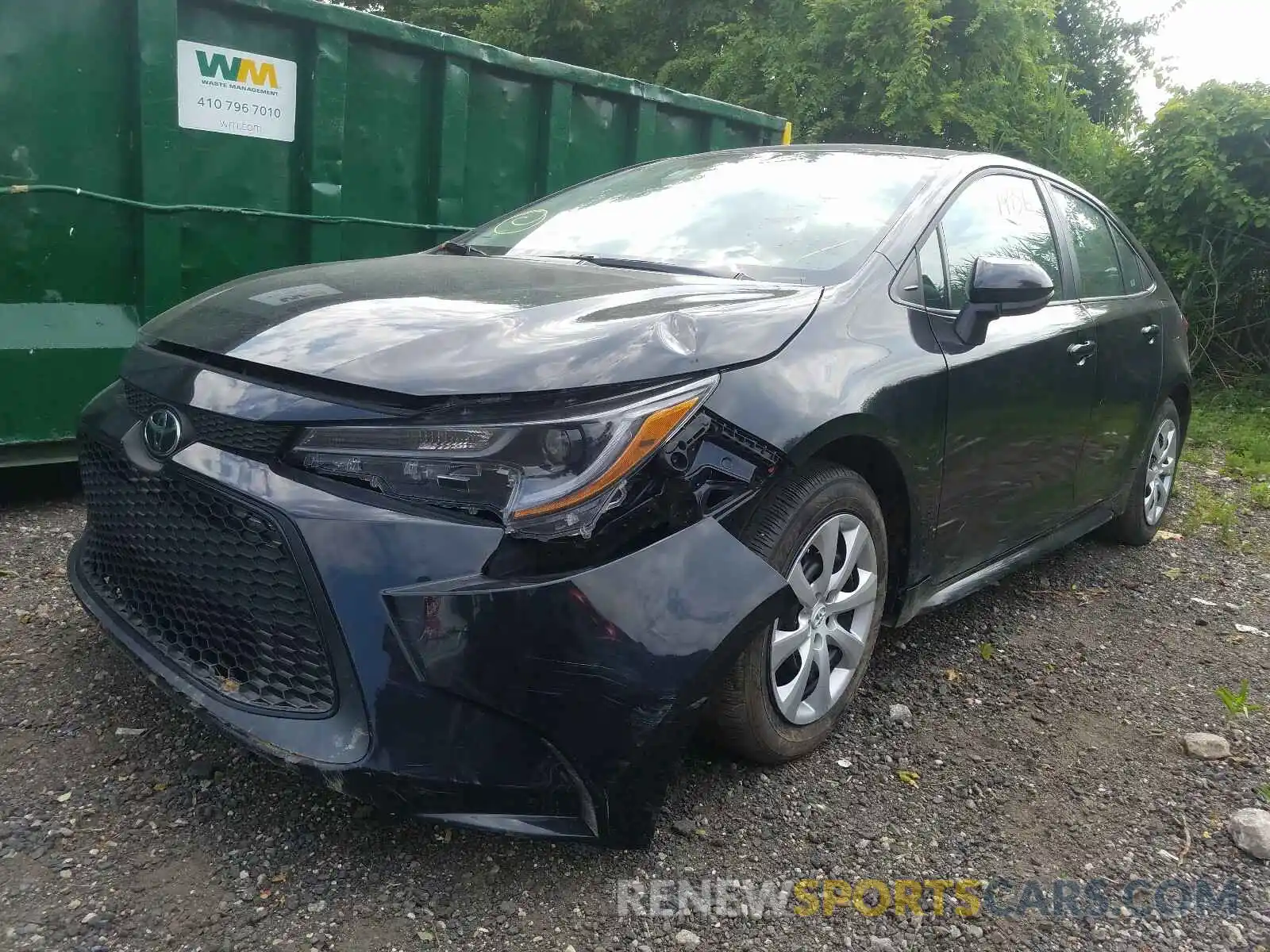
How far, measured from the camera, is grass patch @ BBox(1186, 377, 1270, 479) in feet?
22.0

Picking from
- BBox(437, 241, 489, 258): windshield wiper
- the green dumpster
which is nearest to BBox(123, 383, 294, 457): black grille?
BBox(437, 241, 489, 258): windshield wiper

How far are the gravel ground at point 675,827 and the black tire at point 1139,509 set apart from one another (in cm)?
126

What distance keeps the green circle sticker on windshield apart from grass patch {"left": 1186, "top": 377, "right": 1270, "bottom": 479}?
5.15 m

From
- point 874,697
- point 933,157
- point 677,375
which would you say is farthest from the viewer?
point 933,157

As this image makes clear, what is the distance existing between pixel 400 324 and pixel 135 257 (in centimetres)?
256

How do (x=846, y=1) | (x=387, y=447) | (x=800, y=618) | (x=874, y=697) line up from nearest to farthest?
(x=387, y=447), (x=800, y=618), (x=874, y=697), (x=846, y=1)

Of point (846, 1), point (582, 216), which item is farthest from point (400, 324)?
point (846, 1)

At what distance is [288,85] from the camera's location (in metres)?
4.26

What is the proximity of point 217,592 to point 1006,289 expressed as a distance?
2.06 m

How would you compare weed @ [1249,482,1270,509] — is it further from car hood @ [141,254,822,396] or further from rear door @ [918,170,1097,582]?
car hood @ [141,254,822,396]

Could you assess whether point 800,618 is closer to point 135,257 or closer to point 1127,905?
point 1127,905

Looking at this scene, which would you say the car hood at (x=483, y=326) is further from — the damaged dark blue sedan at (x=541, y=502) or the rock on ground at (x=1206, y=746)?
the rock on ground at (x=1206, y=746)

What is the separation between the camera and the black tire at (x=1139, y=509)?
4359mm

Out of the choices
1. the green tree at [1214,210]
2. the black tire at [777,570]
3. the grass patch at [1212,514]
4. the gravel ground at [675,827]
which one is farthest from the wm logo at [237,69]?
the green tree at [1214,210]
